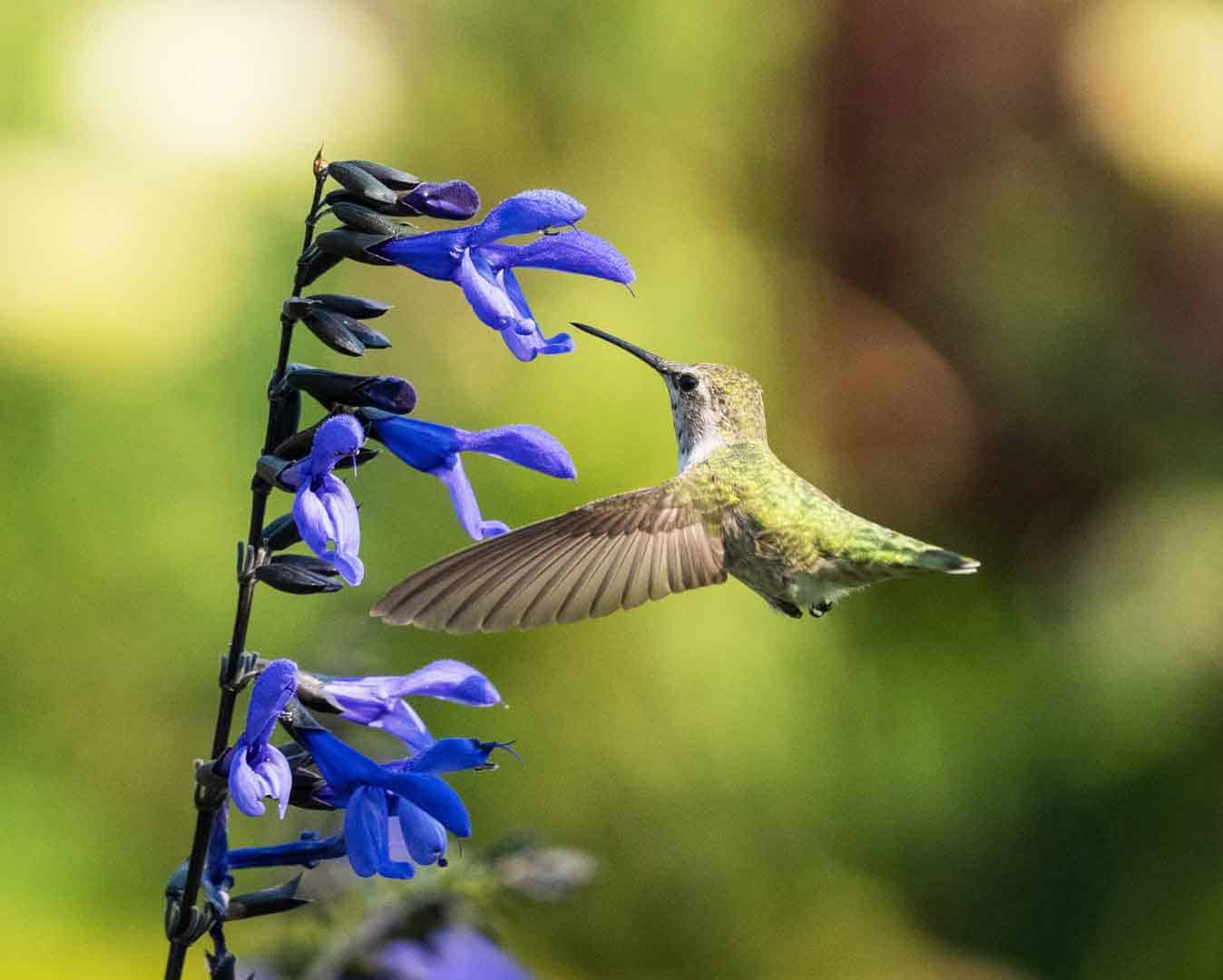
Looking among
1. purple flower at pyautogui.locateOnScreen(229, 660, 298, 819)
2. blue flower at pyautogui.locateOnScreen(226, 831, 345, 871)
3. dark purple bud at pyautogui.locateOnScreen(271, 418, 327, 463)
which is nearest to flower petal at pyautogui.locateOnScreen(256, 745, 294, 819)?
purple flower at pyautogui.locateOnScreen(229, 660, 298, 819)

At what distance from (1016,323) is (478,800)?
5.98 feet

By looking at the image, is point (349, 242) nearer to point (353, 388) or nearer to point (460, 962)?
point (353, 388)

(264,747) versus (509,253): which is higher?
(509,253)

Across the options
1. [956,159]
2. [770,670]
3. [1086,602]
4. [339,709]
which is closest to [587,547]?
[339,709]

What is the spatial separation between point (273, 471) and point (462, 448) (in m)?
0.18

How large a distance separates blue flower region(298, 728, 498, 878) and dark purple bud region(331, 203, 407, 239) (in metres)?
0.41

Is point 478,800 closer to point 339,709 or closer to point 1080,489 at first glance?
point 1080,489

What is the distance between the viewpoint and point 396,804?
3.75 ft

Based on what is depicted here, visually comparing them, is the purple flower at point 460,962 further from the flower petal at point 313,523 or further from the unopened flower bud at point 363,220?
the unopened flower bud at point 363,220

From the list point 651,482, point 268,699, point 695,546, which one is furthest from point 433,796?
point 651,482

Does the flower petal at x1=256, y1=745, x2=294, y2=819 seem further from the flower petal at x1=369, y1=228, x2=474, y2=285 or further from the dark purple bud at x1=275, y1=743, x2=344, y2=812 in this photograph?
the flower petal at x1=369, y1=228, x2=474, y2=285

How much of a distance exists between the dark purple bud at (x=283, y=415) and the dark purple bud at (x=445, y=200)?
0.18 metres

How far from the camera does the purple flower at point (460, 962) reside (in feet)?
5.17

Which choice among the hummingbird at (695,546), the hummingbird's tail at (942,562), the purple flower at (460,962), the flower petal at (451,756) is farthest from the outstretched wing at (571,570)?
the purple flower at (460,962)
